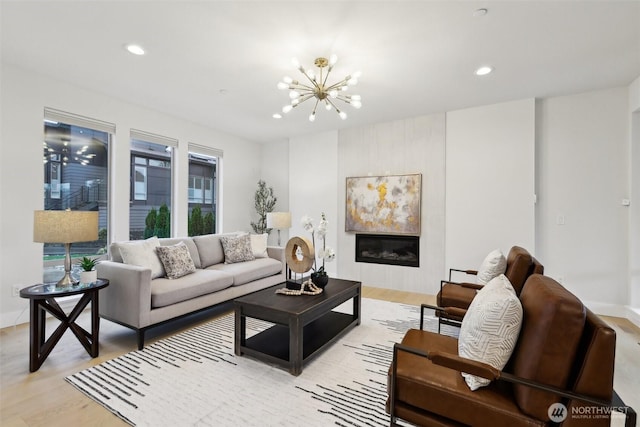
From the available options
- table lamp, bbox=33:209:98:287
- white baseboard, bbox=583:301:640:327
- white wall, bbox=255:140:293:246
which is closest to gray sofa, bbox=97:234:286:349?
table lamp, bbox=33:209:98:287

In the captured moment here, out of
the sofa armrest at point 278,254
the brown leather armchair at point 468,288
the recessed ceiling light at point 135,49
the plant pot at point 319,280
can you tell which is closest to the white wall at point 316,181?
the sofa armrest at point 278,254

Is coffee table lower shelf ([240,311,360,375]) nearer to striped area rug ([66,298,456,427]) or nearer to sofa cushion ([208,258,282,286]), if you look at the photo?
striped area rug ([66,298,456,427])

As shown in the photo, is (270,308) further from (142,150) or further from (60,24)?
(142,150)

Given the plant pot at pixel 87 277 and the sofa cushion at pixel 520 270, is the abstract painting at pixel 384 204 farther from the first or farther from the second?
the plant pot at pixel 87 277

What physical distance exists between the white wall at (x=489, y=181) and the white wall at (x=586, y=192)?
0.22 metres

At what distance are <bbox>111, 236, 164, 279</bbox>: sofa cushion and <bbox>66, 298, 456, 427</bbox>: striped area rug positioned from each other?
2.55 ft

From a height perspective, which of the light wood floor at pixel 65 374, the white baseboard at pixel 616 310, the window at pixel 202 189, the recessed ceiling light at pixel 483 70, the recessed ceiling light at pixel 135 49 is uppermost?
the recessed ceiling light at pixel 483 70

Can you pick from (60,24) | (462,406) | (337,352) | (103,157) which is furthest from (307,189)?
(462,406)

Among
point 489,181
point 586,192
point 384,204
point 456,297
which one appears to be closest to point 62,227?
point 456,297

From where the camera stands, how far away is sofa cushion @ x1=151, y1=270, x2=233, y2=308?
279 centimetres

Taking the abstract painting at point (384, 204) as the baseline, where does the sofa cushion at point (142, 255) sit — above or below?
below

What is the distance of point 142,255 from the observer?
10.2 feet

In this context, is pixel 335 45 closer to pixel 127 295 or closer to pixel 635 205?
pixel 127 295

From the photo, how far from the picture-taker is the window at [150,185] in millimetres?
4312
